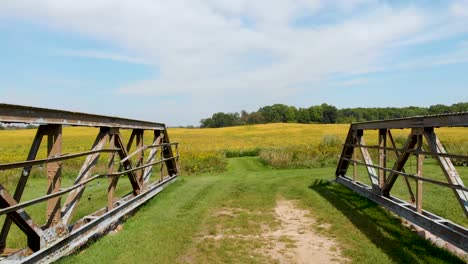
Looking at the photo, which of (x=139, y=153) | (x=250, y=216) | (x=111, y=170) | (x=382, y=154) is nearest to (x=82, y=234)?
(x=111, y=170)

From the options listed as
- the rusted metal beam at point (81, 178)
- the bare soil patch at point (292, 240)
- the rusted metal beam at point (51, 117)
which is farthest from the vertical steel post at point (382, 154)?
the rusted metal beam at point (81, 178)

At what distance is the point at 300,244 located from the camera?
612cm

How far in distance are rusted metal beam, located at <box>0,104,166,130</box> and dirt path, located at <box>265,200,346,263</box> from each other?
3174mm

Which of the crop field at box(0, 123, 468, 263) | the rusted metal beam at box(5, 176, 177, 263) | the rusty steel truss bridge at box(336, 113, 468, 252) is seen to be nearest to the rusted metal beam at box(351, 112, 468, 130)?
the rusty steel truss bridge at box(336, 113, 468, 252)

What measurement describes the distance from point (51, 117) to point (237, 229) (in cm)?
352

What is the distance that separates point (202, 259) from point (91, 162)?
2.20 m

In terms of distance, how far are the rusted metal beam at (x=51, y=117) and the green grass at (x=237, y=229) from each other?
1.73 metres

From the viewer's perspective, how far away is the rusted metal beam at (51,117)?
166 inches

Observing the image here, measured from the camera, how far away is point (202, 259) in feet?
17.9

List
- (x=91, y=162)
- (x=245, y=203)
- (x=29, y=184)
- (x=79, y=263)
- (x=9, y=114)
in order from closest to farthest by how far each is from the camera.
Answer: (x=9, y=114), (x=79, y=263), (x=91, y=162), (x=245, y=203), (x=29, y=184)

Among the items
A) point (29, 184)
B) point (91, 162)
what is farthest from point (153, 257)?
point (29, 184)

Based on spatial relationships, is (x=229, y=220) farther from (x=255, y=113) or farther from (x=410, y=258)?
(x=255, y=113)

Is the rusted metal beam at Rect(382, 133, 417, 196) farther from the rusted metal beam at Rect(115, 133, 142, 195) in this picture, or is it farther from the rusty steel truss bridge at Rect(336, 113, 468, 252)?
the rusted metal beam at Rect(115, 133, 142, 195)

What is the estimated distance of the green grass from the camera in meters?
5.45
